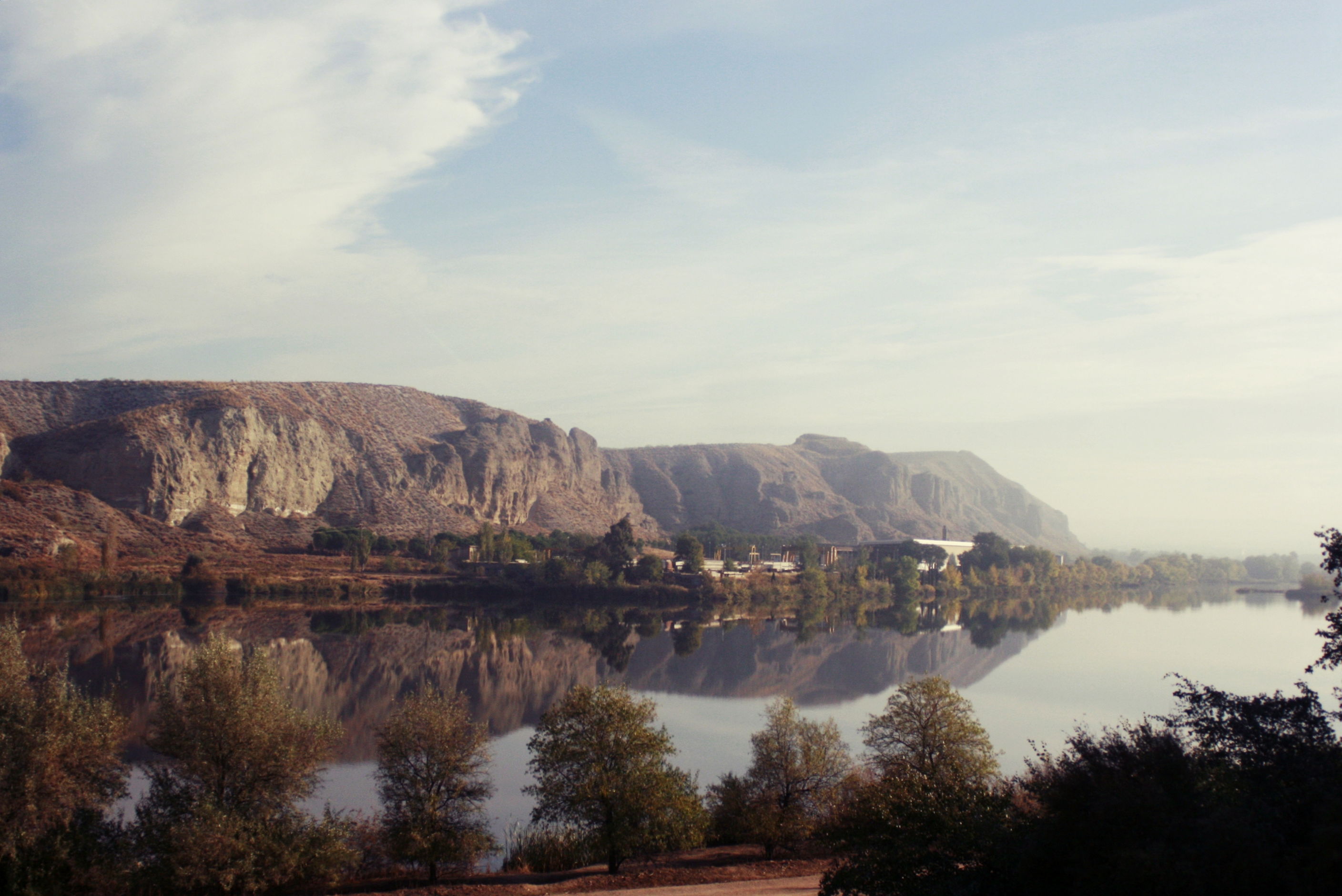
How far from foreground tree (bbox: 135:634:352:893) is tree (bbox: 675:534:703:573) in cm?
8478

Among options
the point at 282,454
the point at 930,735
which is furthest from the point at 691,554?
the point at 930,735

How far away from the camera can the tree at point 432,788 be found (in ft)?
64.5

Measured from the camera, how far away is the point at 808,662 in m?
60.3

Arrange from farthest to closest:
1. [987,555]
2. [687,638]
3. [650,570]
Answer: [987,555]
[650,570]
[687,638]

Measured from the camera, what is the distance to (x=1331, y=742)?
483 inches

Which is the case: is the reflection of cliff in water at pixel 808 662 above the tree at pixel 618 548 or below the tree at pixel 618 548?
below

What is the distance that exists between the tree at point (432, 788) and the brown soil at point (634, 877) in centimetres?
66

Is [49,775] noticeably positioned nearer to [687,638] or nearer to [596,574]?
[687,638]

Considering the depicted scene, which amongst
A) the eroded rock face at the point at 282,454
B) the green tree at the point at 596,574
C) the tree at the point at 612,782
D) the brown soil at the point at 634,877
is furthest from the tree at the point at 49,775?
Answer: the eroded rock face at the point at 282,454

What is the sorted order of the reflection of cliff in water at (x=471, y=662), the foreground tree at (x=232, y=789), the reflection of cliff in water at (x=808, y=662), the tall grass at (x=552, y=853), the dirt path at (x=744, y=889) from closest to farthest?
the dirt path at (x=744, y=889), the foreground tree at (x=232, y=789), the tall grass at (x=552, y=853), the reflection of cliff in water at (x=471, y=662), the reflection of cliff in water at (x=808, y=662)

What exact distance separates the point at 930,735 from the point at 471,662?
34908mm

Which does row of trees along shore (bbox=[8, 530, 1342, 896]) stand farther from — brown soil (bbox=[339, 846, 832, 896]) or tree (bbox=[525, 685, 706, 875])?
brown soil (bbox=[339, 846, 832, 896])

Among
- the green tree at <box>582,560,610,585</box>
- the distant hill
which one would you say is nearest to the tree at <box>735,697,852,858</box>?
the green tree at <box>582,560,610,585</box>

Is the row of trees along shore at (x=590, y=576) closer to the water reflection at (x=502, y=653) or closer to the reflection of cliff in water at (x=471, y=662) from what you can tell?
the water reflection at (x=502, y=653)
